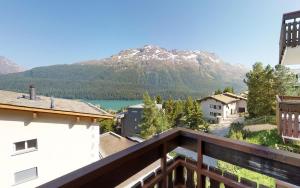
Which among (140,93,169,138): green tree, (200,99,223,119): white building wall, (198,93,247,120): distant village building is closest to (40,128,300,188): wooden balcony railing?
(140,93,169,138): green tree

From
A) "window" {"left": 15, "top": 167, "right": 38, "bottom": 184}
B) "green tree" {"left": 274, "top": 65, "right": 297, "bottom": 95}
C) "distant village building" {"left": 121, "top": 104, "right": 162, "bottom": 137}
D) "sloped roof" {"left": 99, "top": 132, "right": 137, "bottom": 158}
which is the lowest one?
"distant village building" {"left": 121, "top": 104, "right": 162, "bottom": 137}

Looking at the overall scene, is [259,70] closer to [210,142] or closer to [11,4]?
[210,142]

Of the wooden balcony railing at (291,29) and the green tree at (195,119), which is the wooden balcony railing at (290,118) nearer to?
the wooden balcony railing at (291,29)

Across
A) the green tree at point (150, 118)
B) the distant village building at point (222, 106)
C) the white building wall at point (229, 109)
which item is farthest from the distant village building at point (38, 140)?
the white building wall at point (229, 109)

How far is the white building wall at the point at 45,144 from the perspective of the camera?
598 centimetres

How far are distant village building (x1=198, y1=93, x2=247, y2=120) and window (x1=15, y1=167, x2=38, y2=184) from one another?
2821cm

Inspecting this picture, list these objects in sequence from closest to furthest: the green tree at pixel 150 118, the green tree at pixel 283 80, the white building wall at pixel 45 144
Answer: the white building wall at pixel 45 144 → the green tree at pixel 283 80 → the green tree at pixel 150 118

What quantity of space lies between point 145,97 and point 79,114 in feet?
68.6

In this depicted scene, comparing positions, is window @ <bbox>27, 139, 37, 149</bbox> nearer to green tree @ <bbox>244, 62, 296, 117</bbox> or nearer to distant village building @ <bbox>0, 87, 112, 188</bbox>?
distant village building @ <bbox>0, 87, 112, 188</bbox>

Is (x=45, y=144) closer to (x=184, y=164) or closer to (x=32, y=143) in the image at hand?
(x=32, y=143)

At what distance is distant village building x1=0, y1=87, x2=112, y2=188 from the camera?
237 inches

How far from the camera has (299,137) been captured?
17.1 feet

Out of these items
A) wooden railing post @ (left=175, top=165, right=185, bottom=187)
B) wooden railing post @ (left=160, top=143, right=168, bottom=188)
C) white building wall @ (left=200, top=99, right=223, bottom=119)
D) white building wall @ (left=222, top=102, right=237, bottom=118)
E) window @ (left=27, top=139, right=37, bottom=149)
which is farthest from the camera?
white building wall @ (left=200, top=99, right=223, bottom=119)

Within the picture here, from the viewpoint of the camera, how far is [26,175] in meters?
6.43
